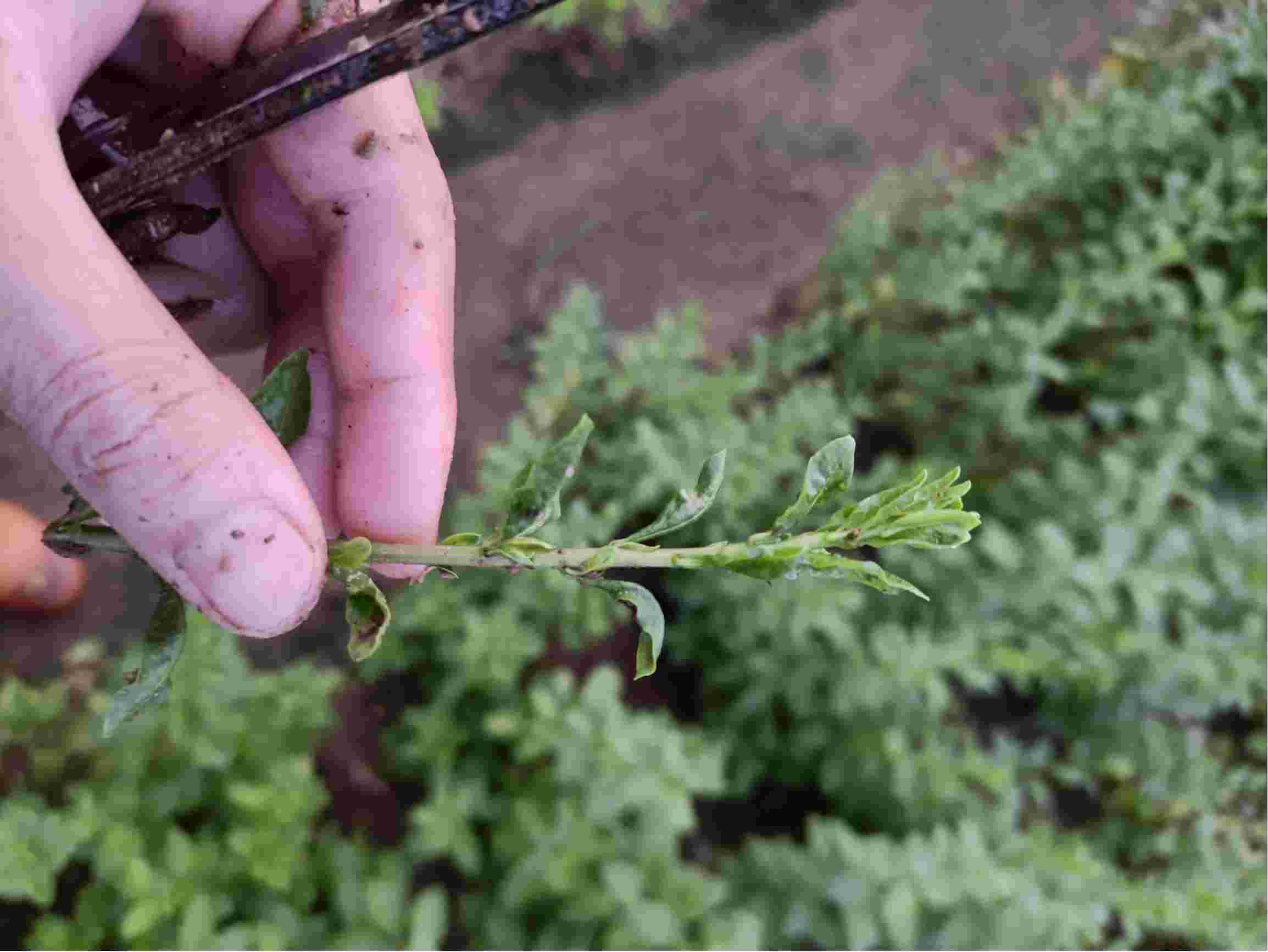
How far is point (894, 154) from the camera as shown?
165 inches

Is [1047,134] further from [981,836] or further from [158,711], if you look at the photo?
[158,711]

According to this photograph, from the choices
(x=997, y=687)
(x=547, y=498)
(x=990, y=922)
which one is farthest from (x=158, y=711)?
(x=997, y=687)

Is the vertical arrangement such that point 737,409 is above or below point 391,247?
below

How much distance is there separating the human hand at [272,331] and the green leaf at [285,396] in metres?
0.09

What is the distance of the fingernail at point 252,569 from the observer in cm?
115

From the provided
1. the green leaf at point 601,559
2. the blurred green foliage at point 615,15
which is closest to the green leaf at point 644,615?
the green leaf at point 601,559

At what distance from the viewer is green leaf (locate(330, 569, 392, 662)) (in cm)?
108

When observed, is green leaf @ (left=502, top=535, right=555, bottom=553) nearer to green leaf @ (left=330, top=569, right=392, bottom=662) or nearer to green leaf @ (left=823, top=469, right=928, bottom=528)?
green leaf @ (left=330, top=569, right=392, bottom=662)

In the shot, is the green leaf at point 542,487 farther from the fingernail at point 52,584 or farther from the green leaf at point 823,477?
the fingernail at point 52,584

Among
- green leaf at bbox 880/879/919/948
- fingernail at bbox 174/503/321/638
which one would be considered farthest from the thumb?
green leaf at bbox 880/879/919/948

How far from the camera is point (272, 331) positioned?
1832 millimetres

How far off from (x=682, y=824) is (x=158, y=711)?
1132mm

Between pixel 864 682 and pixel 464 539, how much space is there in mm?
1529

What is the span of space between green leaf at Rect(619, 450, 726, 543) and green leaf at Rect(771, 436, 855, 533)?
0.25 feet
